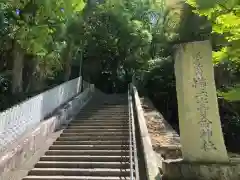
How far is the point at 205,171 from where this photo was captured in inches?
322

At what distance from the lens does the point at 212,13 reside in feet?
20.8

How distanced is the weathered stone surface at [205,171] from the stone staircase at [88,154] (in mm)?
1323

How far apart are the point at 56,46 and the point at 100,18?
39.2 ft

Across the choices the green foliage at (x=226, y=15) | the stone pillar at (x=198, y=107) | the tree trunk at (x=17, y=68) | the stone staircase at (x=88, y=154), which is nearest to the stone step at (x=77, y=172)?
the stone staircase at (x=88, y=154)

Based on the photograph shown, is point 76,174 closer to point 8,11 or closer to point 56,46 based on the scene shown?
point 8,11

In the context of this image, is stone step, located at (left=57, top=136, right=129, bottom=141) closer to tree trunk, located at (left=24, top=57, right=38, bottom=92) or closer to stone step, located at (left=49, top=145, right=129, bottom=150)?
stone step, located at (left=49, top=145, right=129, bottom=150)

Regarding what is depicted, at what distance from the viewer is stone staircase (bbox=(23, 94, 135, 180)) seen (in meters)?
8.01

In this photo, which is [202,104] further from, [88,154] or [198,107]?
[88,154]

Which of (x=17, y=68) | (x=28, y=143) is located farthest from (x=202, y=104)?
(x=17, y=68)

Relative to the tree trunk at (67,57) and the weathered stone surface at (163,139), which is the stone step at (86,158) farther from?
the tree trunk at (67,57)

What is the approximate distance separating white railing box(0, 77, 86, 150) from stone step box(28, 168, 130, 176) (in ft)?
3.47

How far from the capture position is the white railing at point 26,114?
7.70m

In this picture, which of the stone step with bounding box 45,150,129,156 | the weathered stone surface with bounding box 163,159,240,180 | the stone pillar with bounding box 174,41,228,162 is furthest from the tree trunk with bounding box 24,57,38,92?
the weathered stone surface with bounding box 163,159,240,180

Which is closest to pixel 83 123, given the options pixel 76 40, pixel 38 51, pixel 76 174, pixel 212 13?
pixel 38 51
